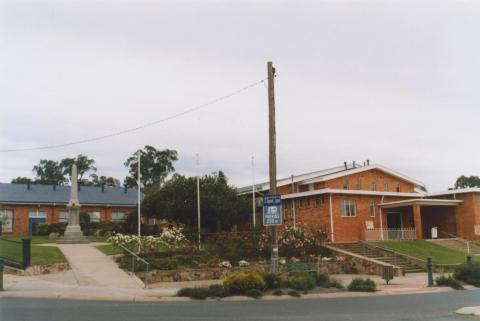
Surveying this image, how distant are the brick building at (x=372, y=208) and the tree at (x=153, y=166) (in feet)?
142

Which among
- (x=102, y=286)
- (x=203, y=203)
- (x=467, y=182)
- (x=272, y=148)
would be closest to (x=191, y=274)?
(x=102, y=286)

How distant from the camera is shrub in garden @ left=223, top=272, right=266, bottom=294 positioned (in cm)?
1791

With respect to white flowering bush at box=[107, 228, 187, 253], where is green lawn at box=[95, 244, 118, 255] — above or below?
below

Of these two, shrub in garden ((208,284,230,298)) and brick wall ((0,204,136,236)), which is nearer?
shrub in garden ((208,284,230,298))

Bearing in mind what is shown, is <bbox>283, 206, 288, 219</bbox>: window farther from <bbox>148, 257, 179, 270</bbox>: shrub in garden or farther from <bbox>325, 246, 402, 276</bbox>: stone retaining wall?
<bbox>148, 257, 179, 270</bbox>: shrub in garden

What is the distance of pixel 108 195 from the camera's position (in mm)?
63500

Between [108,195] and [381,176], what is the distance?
32.6 meters

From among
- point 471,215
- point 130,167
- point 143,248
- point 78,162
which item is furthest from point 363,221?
point 78,162

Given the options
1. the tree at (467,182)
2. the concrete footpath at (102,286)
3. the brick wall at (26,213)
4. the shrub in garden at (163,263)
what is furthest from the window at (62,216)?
the tree at (467,182)

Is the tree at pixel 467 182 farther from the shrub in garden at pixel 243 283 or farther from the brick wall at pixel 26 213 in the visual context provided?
the shrub in garden at pixel 243 283

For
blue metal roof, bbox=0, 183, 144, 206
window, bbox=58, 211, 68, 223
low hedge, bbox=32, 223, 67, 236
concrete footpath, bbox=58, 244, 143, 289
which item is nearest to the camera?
concrete footpath, bbox=58, 244, 143, 289

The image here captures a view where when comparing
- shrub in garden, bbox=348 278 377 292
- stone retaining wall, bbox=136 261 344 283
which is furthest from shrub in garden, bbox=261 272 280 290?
stone retaining wall, bbox=136 261 344 283

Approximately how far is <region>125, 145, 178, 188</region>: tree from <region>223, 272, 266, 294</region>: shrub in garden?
230 feet

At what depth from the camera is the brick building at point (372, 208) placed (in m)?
37.2
